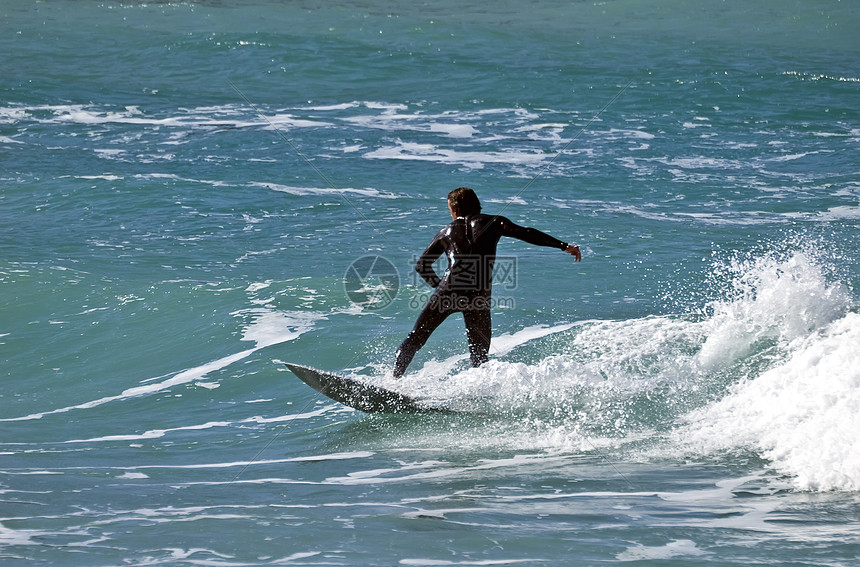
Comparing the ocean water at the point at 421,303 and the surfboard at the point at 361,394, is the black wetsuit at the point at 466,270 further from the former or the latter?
the ocean water at the point at 421,303

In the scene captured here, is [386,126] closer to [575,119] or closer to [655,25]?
[575,119]

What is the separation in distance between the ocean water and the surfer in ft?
1.43

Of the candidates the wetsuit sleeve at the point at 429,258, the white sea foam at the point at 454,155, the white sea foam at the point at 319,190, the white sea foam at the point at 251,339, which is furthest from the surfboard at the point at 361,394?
the white sea foam at the point at 454,155

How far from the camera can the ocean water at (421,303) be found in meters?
5.23

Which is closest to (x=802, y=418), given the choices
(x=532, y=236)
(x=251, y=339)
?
(x=532, y=236)

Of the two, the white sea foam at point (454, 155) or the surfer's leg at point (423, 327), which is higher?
the white sea foam at point (454, 155)

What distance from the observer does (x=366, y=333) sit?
9805 mm

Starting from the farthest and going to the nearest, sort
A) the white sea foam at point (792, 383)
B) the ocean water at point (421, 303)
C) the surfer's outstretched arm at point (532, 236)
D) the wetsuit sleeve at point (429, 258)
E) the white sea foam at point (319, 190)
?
1. the white sea foam at point (319, 190)
2. the wetsuit sleeve at point (429, 258)
3. the surfer's outstretched arm at point (532, 236)
4. the white sea foam at point (792, 383)
5. the ocean water at point (421, 303)

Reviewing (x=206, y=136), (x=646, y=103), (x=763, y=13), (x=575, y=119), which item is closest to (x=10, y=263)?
(x=206, y=136)

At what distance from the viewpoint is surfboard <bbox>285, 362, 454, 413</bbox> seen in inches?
289

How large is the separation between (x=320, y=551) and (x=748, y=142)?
51.0 ft

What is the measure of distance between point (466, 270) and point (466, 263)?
0.05 m

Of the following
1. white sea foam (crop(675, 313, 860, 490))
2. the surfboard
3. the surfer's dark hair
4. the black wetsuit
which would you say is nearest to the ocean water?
white sea foam (crop(675, 313, 860, 490))

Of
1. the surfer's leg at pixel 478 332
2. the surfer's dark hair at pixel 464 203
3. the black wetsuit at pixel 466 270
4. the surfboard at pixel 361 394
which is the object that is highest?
the surfer's dark hair at pixel 464 203
